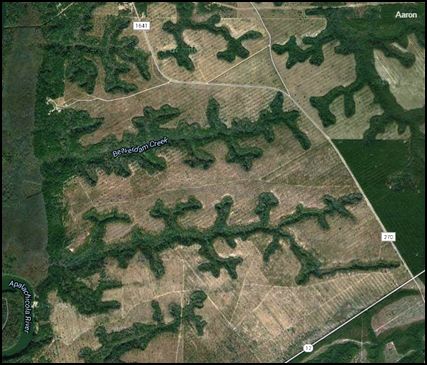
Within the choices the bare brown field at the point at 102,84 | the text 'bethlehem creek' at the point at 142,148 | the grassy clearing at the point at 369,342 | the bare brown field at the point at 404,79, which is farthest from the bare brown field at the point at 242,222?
the bare brown field at the point at 404,79

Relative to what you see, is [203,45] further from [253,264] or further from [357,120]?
[253,264]

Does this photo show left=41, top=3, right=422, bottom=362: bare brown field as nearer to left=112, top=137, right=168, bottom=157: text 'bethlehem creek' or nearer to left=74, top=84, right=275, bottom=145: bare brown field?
left=74, top=84, right=275, bottom=145: bare brown field

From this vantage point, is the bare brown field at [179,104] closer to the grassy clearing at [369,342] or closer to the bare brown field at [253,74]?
the bare brown field at [253,74]

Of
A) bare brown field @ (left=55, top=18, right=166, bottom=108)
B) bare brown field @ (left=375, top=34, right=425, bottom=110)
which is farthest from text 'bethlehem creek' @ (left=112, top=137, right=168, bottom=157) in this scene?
bare brown field @ (left=375, top=34, right=425, bottom=110)

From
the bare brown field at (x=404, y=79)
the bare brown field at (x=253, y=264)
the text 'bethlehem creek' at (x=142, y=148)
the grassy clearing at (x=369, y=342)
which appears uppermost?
the bare brown field at (x=404, y=79)

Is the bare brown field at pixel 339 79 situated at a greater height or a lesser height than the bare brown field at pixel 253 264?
greater

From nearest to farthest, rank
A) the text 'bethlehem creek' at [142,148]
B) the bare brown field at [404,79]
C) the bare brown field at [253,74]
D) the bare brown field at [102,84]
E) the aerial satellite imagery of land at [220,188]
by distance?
the aerial satellite imagery of land at [220,188] < the bare brown field at [404,79] < the text 'bethlehem creek' at [142,148] < the bare brown field at [253,74] < the bare brown field at [102,84]

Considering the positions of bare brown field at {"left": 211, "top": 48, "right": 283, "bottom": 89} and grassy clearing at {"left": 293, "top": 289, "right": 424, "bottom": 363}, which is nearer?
grassy clearing at {"left": 293, "top": 289, "right": 424, "bottom": 363}
